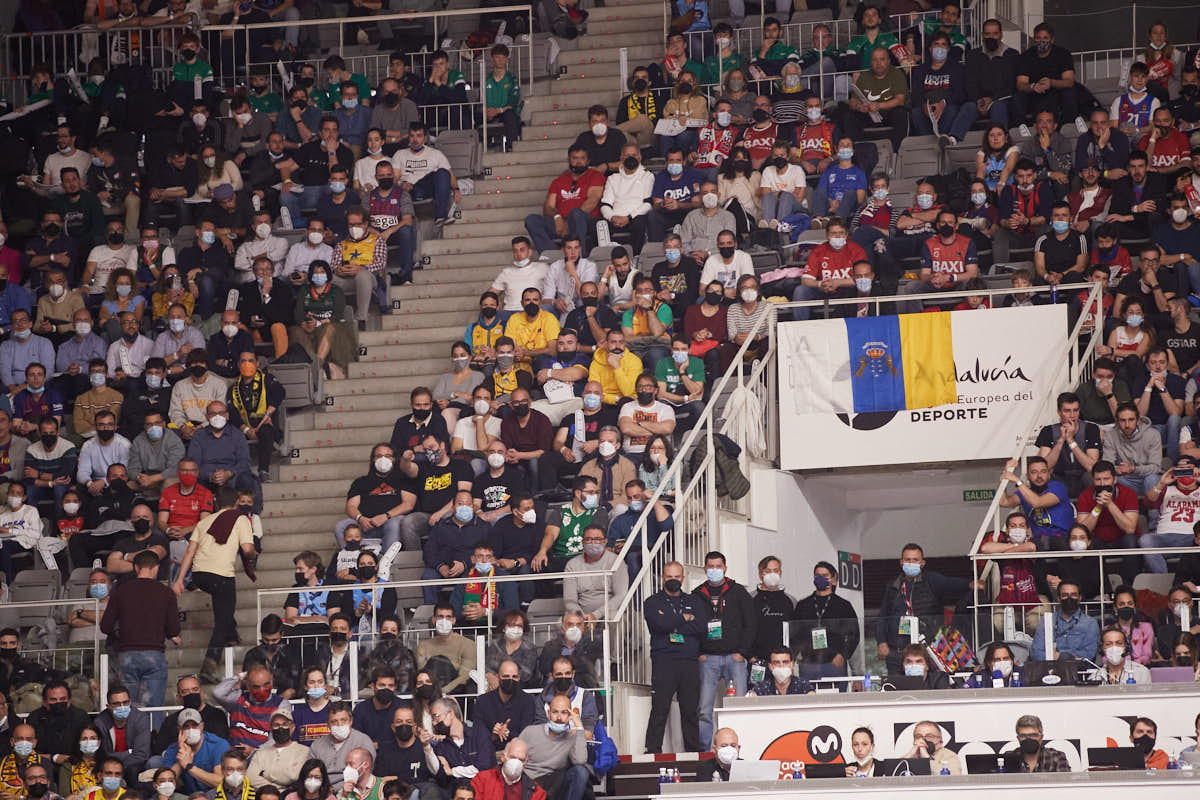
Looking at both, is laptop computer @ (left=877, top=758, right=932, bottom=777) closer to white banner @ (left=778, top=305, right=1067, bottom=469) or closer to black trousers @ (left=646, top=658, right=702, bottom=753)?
black trousers @ (left=646, top=658, right=702, bottom=753)

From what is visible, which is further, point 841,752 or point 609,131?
point 609,131

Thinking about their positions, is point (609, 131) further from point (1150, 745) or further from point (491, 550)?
point (1150, 745)

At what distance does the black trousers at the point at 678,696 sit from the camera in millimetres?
16328

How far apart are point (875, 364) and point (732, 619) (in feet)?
13.8

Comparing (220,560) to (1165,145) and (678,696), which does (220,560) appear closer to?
(678,696)

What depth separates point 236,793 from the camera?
52.7ft

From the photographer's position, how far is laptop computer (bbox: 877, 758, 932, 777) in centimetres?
1413

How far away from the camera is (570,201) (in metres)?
22.6

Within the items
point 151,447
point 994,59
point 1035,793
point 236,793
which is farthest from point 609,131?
point 1035,793

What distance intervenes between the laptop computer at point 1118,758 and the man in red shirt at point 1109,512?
3560 millimetres

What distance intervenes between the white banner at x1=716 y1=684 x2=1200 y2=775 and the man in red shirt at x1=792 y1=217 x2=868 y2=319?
19.7 feet

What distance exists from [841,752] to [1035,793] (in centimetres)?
181

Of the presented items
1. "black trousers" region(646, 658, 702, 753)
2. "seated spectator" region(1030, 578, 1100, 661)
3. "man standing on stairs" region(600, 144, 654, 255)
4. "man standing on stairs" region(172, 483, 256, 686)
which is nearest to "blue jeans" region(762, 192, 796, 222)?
"man standing on stairs" region(600, 144, 654, 255)

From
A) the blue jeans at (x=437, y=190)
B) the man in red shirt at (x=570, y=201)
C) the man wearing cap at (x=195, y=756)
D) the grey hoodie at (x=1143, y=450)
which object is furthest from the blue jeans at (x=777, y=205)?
the man wearing cap at (x=195, y=756)
